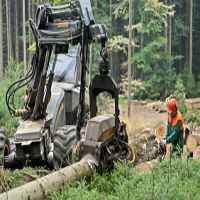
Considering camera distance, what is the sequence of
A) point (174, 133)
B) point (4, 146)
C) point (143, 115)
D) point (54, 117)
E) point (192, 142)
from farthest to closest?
point (143, 115), point (192, 142), point (54, 117), point (174, 133), point (4, 146)

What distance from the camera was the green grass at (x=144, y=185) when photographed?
529cm

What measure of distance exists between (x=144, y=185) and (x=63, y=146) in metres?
2.30

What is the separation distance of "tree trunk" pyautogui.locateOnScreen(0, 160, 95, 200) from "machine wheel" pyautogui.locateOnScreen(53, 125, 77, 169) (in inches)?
36.9

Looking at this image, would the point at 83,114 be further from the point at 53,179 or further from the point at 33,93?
the point at 53,179

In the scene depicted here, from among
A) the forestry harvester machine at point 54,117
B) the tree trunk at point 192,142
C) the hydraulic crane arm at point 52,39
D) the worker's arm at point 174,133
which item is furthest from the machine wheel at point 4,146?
the tree trunk at point 192,142

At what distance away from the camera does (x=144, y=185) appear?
551 centimetres

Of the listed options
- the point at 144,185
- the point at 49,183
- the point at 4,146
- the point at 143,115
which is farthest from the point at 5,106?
the point at 143,115

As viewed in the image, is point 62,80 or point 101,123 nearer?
point 101,123

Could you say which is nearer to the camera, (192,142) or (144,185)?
(144,185)

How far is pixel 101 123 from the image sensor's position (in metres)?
7.00

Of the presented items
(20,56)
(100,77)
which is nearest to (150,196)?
(100,77)

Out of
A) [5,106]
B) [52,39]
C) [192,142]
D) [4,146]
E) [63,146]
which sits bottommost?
[192,142]

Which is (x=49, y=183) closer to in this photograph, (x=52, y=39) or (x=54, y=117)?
(x=52, y=39)

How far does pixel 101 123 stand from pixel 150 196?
197 cm
